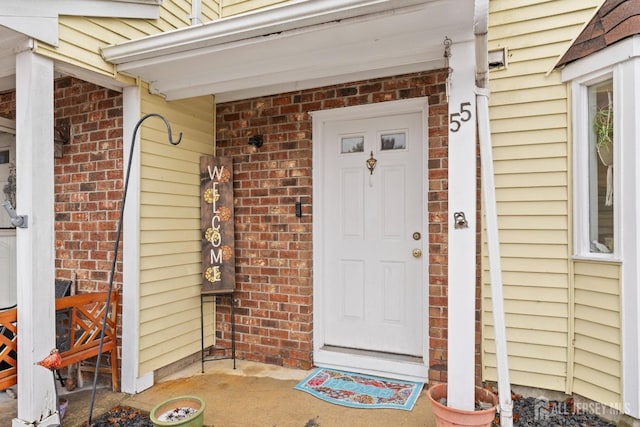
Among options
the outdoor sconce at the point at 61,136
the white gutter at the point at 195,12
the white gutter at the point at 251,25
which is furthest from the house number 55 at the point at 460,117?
the outdoor sconce at the point at 61,136

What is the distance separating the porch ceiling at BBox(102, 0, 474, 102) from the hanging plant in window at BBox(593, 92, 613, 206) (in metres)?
1.08

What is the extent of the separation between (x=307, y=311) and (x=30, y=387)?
6.25 ft

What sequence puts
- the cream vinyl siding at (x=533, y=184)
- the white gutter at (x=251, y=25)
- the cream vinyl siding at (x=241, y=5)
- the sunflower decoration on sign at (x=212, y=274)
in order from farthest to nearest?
the cream vinyl siding at (x=241, y=5) < the sunflower decoration on sign at (x=212, y=274) < the cream vinyl siding at (x=533, y=184) < the white gutter at (x=251, y=25)

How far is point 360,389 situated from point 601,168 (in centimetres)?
224

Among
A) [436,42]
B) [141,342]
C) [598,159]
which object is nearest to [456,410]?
[598,159]

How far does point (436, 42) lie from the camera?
2.30 metres

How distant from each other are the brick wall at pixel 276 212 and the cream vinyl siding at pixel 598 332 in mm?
1777

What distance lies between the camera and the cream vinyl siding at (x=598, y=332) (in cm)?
243

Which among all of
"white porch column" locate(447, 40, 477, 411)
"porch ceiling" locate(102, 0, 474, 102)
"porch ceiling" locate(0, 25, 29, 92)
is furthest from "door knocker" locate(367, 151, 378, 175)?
"porch ceiling" locate(0, 25, 29, 92)

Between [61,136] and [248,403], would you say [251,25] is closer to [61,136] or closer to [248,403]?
[61,136]

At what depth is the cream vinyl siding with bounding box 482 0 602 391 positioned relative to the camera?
8.77 ft

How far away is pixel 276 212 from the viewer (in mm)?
3479

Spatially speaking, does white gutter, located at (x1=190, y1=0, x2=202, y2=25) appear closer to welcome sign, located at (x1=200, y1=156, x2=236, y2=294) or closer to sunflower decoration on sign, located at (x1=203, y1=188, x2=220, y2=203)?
welcome sign, located at (x1=200, y1=156, x2=236, y2=294)

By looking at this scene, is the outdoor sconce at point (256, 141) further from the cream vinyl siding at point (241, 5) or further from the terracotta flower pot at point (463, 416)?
the terracotta flower pot at point (463, 416)
